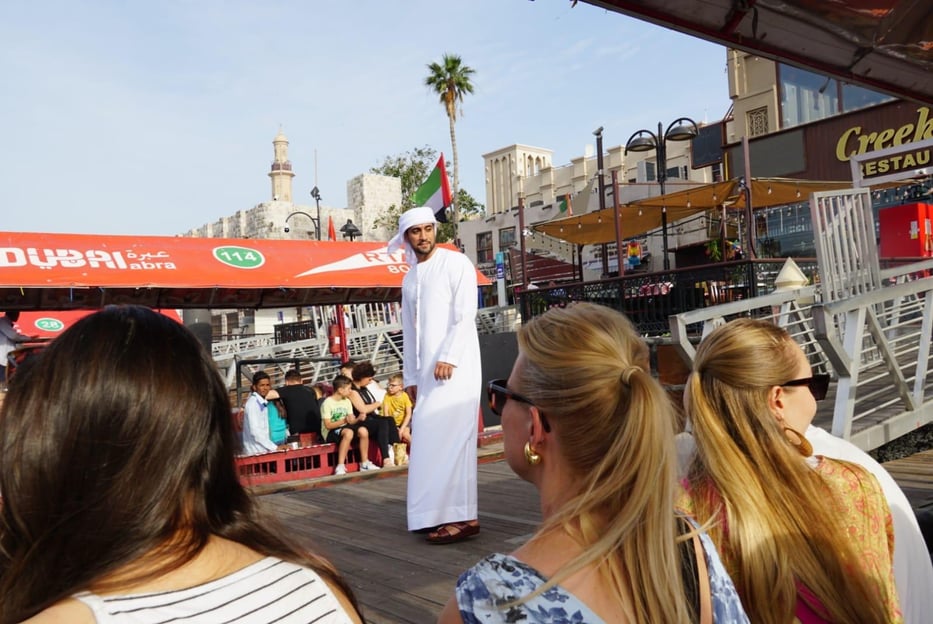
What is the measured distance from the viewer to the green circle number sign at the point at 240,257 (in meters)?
8.38

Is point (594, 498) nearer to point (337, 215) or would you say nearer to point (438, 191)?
point (438, 191)

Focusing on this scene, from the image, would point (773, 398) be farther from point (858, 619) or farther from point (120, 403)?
point (120, 403)

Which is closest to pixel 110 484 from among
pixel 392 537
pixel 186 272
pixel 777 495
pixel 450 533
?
pixel 777 495

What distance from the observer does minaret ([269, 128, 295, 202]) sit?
3130 inches

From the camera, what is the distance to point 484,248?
4291 cm

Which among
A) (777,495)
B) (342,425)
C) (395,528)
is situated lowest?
(395,528)

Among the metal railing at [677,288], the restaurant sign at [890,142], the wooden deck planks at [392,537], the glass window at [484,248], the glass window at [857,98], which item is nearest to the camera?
the wooden deck planks at [392,537]

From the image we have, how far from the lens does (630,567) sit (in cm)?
116

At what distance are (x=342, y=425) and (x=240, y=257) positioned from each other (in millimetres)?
2303

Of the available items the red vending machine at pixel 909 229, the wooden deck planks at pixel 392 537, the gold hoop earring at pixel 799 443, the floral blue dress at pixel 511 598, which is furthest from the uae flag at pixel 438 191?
the red vending machine at pixel 909 229

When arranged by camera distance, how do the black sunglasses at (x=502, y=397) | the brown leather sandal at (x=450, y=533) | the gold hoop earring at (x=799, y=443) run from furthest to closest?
the brown leather sandal at (x=450, y=533) → the gold hoop earring at (x=799, y=443) → the black sunglasses at (x=502, y=397)

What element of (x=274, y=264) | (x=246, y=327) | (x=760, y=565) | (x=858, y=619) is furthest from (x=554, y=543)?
(x=246, y=327)

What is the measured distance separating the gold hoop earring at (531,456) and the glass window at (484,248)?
133 ft

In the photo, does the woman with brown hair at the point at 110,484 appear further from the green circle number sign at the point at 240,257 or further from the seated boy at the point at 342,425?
the green circle number sign at the point at 240,257
